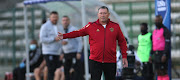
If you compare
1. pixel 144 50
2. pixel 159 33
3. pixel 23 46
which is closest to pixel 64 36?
pixel 159 33

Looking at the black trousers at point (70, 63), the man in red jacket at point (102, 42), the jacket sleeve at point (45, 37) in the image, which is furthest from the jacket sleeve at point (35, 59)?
the man in red jacket at point (102, 42)

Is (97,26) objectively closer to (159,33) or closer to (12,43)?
(159,33)

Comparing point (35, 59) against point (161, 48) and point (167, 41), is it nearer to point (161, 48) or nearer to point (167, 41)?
point (161, 48)

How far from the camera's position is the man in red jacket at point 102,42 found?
749 cm

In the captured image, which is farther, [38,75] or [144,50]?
[38,75]

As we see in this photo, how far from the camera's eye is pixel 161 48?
11148mm

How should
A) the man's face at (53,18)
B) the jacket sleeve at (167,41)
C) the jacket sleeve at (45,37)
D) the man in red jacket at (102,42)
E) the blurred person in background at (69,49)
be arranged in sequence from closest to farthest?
1. the man in red jacket at (102,42)
2. the jacket sleeve at (167,41)
3. the jacket sleeve at (45,37)
4. the man's face at (53,18)
5. the blurred person in background at (69,49)

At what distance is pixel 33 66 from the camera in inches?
551

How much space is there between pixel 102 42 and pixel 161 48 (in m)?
3.98

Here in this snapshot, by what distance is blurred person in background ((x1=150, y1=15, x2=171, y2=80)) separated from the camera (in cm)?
1092

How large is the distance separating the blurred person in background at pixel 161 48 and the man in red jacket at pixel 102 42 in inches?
137

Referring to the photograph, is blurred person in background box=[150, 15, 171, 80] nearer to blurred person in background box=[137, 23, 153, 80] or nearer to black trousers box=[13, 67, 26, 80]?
blurred person in background box=[137, 23, 153, 80]

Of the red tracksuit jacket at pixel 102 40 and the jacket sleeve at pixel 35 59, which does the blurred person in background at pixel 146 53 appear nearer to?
the jacket sleeve at pixel 35 59

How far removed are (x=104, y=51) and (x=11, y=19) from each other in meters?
9.35
